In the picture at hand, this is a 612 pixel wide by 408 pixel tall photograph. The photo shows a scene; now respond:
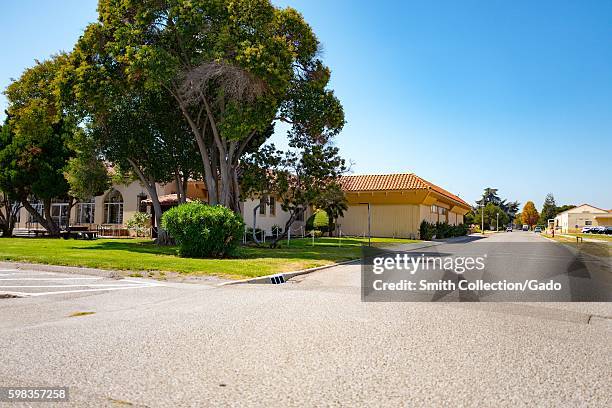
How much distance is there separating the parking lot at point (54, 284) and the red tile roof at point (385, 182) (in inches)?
1170

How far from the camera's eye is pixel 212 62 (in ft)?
64.1

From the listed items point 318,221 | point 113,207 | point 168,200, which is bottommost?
point 318,221

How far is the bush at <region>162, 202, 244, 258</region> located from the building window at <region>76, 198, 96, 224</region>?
2505 centimetres

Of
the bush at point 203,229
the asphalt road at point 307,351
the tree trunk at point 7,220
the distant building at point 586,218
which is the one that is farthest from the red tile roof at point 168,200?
the distant building at point 586,218

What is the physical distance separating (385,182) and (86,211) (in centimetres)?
2559

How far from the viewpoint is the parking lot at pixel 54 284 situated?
9516mm

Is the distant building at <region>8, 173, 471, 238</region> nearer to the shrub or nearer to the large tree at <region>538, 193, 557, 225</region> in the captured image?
the shrub

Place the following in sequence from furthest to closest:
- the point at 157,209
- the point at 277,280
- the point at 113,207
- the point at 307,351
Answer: the point at 113,207 < the point at 157,209 < the point at 277,280 < the point at 307,351

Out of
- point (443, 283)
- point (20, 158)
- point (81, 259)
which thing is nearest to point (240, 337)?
point (443, 283)

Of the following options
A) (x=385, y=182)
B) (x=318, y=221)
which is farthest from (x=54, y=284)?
→ (x=385, y=182)

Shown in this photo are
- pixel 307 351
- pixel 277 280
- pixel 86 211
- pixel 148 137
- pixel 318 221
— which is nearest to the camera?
pixel 307 351

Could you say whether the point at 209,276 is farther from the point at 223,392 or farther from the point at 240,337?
the point at 223,392

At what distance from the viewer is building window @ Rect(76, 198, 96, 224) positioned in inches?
1563

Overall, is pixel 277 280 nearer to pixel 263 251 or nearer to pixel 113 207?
pixel 263 251
